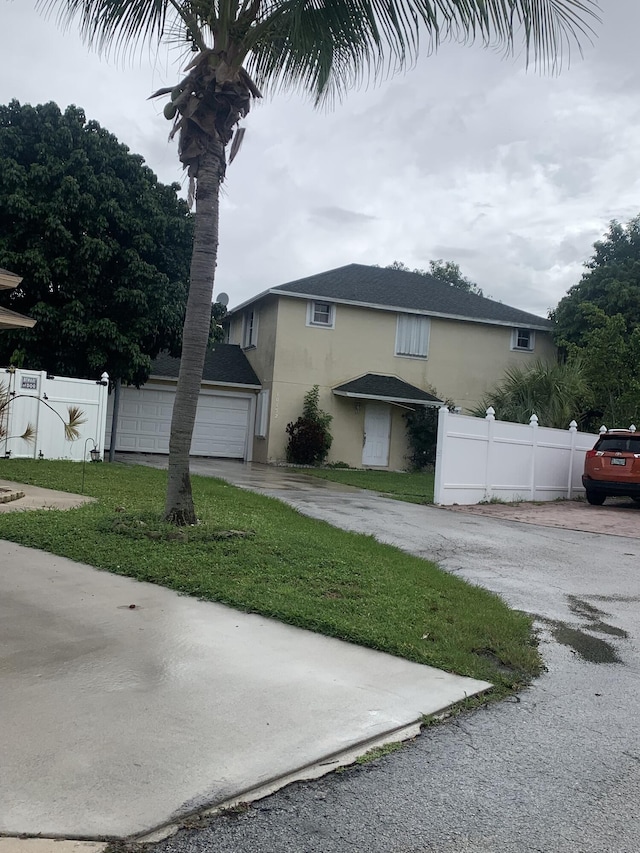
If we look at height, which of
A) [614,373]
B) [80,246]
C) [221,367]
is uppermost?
[80,246]

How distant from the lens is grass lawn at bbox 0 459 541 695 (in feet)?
17.8

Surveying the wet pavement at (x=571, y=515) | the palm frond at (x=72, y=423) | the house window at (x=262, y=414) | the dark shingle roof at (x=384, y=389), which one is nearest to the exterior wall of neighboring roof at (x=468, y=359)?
the dark shingle roof at (x=384, y=389)

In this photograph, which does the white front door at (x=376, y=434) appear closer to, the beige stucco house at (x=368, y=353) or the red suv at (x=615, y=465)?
the beige stucco house at (x=368, y=353)

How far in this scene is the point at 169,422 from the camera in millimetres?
24906

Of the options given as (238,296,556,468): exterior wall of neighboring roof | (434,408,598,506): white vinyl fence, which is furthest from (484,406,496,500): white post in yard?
(238,296,556,468): exterior wall of neighboring roof

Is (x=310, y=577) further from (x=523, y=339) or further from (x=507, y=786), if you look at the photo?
(x=523, y=339)

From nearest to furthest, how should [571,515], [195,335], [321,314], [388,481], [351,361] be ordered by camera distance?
[195,335] < [571,515] < [388,481] < [321,314] < [351,361]

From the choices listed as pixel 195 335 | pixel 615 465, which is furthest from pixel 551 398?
pixel 195 335

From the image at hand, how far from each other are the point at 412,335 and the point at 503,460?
1035cm

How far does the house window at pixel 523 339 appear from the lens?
27859mm

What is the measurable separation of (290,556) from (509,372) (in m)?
20.2

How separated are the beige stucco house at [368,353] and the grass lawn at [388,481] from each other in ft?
6.08

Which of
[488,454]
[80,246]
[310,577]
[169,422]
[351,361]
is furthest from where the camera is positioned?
[351,361]

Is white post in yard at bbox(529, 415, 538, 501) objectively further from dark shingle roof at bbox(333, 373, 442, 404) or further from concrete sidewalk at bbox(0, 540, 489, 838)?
concrete sidewalk at bbox(0, 540, 489, 838)
